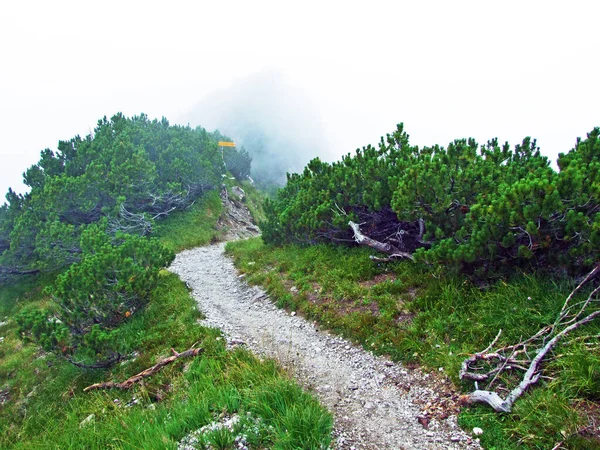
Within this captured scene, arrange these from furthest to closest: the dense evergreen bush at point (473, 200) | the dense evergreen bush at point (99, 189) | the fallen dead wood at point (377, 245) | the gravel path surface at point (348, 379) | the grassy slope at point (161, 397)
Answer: the dense evergreen bush at point (99, 189) < the fallen dead wood at point (377, 245) < the dense evergreen bush at point (473, 200) < the gravel path surface at point (348, 379) < the grassy slope at point (161, 397)

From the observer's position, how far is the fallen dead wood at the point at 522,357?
4648 mm

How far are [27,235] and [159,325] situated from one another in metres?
14.4

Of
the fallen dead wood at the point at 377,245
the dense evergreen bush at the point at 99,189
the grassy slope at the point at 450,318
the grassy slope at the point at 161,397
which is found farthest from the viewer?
the dense evergreen bush at the point at 99,189

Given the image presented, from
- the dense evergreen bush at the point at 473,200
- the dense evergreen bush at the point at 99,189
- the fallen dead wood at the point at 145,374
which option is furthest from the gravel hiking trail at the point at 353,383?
the dense evergreen bush at the point at 99,189

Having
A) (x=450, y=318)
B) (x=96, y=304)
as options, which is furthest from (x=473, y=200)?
(x=96, y=304)

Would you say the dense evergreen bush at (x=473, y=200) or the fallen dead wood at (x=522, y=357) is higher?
the dense evergreen bush at (x=473, y=200)

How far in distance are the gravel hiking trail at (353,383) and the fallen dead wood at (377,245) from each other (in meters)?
3.15

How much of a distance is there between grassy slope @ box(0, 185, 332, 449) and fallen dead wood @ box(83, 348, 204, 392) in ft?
0.57

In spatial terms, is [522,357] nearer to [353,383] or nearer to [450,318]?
[450,318]

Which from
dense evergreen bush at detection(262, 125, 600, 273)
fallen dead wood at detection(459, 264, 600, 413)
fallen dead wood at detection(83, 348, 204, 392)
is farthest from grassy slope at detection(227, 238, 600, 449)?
fallen dead wood at detection(83, 348, 204, 392)

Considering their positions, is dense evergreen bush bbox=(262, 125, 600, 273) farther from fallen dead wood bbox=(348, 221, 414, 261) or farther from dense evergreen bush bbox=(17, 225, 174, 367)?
Answer: dense evergreen bush bbox=(17, 225, 174, 367)

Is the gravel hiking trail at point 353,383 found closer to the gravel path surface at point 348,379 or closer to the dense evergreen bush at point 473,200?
the gravel path surface at point 348,379

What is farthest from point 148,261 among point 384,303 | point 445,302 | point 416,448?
point 416,448

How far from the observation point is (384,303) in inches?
315
